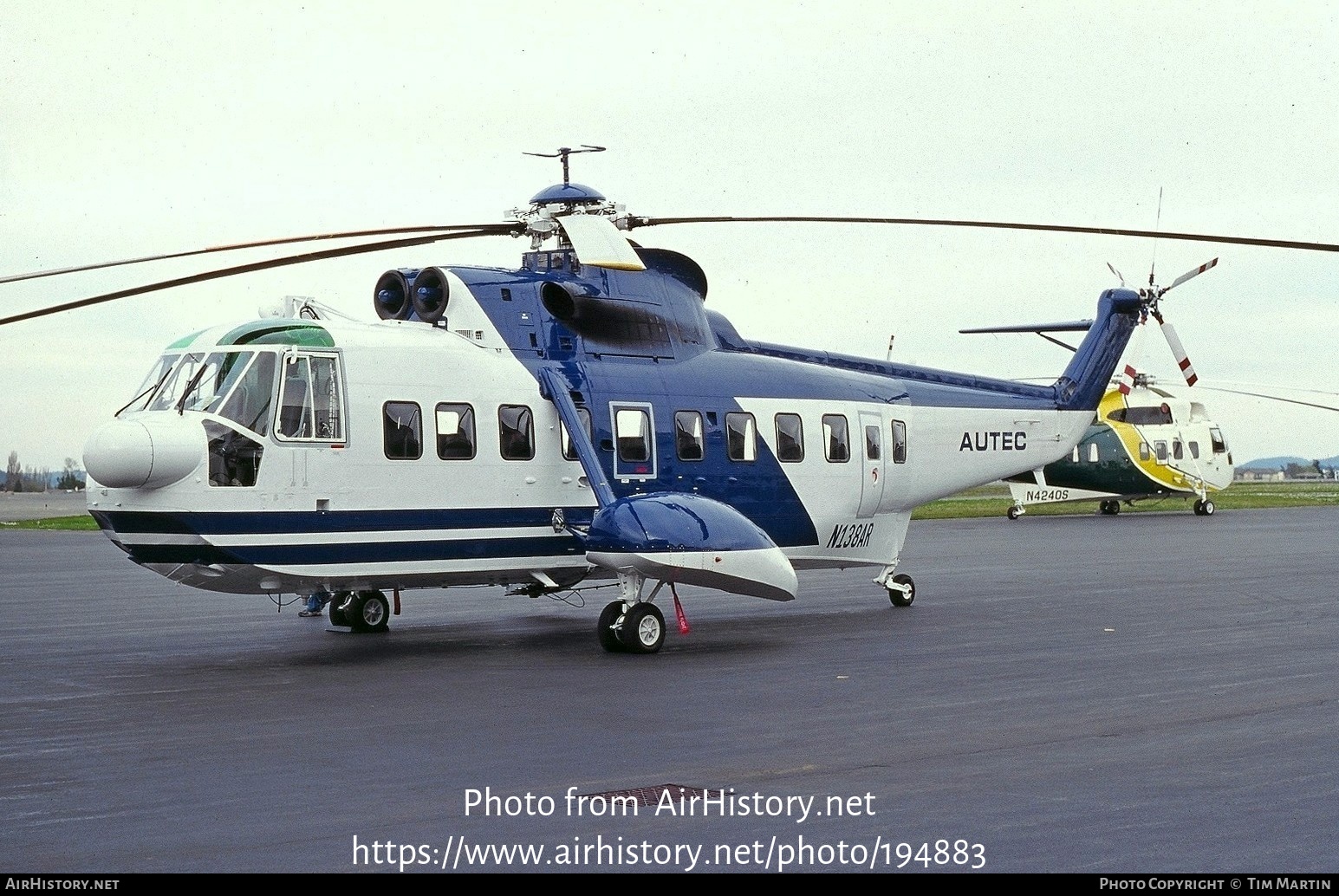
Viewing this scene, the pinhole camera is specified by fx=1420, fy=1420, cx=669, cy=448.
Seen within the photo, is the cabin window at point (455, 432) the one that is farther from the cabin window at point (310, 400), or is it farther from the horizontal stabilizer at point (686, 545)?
the horizontal stabilizer at point (686, 545)

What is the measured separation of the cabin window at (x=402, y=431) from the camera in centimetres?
1512

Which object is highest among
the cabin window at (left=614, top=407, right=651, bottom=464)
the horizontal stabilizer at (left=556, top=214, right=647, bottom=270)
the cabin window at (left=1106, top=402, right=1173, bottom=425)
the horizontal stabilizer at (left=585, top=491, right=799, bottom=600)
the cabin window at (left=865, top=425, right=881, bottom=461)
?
the horizontal stabilizer at (left=556, top=214, right=647, bottom=270)

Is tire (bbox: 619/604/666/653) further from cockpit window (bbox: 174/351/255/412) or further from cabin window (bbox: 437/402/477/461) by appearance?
cockpit window (bbox: 174/351/255/412)

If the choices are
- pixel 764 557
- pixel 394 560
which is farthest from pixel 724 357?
pixel 394 560

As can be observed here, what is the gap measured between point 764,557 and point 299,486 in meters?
5.11

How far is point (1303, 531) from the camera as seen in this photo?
132 feet

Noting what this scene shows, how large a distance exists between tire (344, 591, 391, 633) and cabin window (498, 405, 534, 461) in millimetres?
2953

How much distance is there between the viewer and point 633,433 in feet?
55.9

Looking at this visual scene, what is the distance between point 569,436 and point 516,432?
0.66m

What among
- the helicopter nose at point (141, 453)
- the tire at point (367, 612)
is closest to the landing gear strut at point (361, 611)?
the tire at point (367, 612)

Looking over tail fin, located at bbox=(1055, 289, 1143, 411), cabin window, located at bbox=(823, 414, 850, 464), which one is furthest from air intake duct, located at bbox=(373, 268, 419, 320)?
tail fin, located at bbox=(1055, 289, 1143, 411)

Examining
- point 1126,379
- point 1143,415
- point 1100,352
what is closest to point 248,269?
point 1100,352

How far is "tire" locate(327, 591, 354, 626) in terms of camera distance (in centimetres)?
1766

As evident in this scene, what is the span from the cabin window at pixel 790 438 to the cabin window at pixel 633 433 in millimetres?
2175
